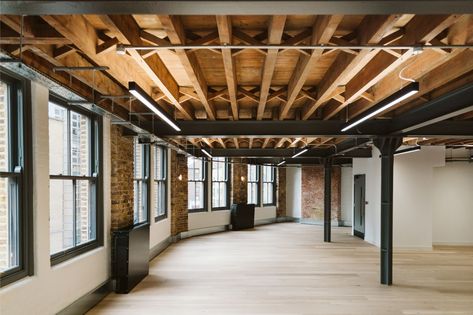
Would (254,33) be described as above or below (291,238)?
above

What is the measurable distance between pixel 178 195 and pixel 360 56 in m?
9.21

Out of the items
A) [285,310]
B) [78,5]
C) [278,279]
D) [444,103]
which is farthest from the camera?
[278,279]

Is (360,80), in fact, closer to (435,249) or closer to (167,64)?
(167,64)

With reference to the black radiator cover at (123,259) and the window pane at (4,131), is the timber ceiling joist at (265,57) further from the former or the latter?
the black radiator cover at (123,259)

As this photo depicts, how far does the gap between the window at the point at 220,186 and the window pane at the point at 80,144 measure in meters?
8.81

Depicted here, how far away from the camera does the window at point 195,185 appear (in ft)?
43.4

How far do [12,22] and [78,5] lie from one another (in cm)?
126

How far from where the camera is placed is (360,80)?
4.72 meters

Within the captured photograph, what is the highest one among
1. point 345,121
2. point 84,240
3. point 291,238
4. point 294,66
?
point 294,66

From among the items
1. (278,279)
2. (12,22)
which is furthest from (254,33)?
(278,279)

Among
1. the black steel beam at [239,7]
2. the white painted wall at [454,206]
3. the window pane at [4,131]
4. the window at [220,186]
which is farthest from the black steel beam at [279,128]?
the window at [220,186]

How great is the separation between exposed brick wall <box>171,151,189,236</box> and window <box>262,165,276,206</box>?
5.98 metres

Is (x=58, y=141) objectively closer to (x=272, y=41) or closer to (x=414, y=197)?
(x=272, y=41)

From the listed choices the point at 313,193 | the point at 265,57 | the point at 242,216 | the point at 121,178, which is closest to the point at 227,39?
the point at 265,57
